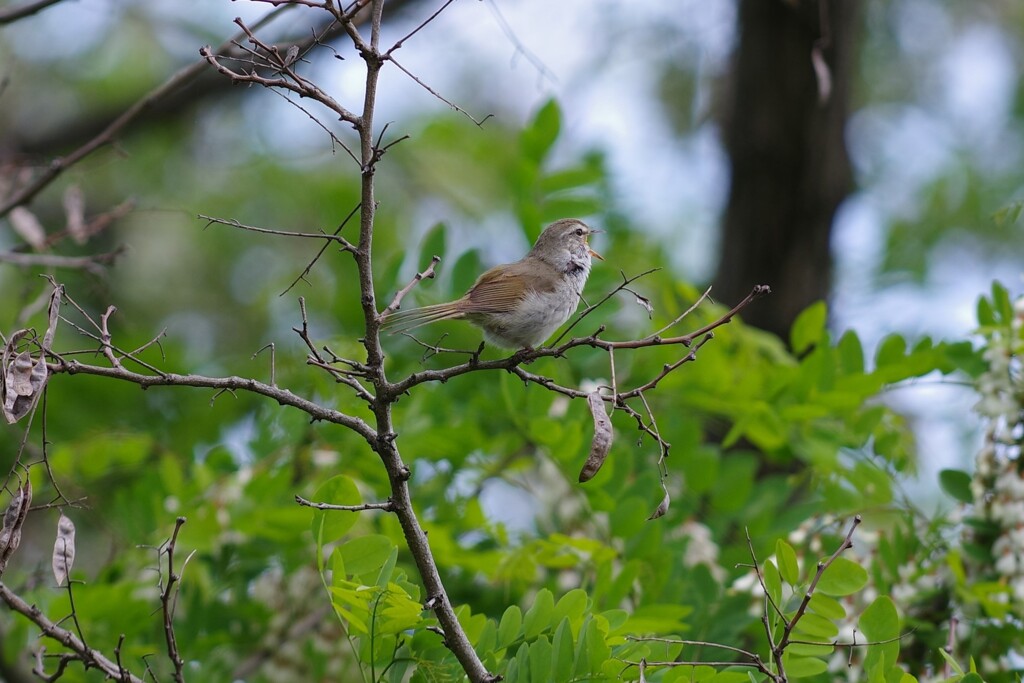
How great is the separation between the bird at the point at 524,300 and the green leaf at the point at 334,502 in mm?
809

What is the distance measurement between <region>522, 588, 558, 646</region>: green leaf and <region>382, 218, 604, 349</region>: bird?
3.22 ft

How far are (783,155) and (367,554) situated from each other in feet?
12.6

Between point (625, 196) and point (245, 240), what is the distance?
182 inches

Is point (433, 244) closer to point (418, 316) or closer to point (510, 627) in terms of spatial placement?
point (418, 316)

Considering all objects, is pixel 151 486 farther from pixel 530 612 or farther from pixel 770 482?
pixel 770 482

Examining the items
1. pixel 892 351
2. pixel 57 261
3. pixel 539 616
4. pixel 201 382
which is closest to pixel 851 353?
pixel 892 351

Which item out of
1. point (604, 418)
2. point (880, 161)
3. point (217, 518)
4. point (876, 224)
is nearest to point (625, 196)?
point (876, 224)

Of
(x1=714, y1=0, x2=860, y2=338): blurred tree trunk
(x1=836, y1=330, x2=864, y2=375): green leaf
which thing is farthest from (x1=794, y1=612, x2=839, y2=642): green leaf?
(x1=714, y1=0, x2=860, y2=338): blurred tree trunk

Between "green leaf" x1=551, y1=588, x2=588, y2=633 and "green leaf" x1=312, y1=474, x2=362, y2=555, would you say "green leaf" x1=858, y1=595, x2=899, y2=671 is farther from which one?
"green leaf" x1=312, y1=474, x2=362, y2=555

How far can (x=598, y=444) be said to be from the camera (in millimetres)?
2014

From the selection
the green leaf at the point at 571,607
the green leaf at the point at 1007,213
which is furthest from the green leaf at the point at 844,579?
the green leaf at the point at 1007,213

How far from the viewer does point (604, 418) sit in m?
2.04

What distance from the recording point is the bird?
3.49 meters

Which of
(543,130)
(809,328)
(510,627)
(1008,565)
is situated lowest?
(510,627)
